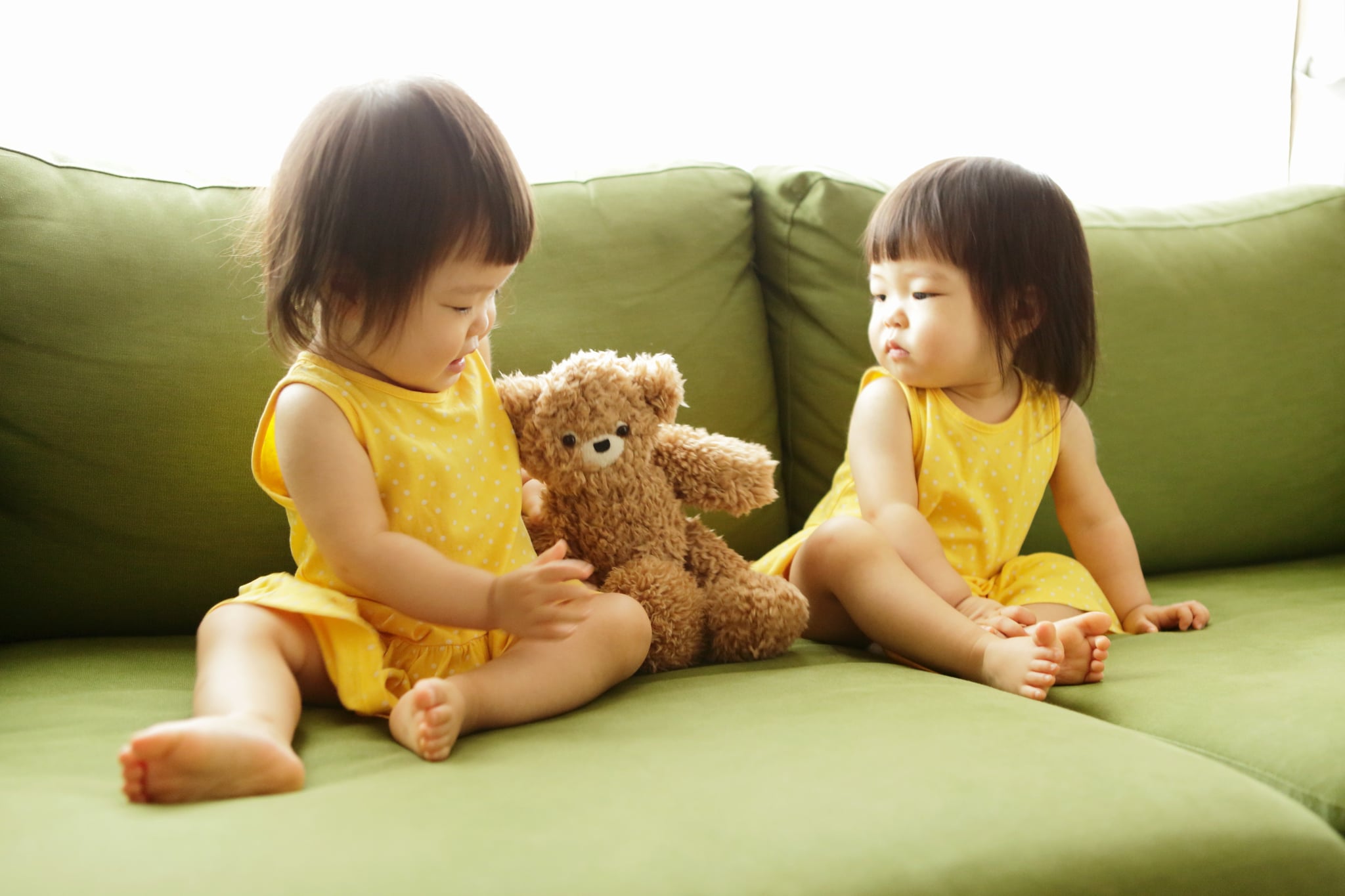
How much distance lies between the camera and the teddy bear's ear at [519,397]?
1.12 meters

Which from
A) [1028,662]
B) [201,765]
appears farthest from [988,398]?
[201,765]

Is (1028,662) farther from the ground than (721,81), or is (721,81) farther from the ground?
(721,81)

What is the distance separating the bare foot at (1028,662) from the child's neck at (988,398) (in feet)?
1.25

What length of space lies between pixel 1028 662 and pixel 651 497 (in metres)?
0.40

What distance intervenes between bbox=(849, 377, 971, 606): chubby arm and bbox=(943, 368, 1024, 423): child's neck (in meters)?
0.08

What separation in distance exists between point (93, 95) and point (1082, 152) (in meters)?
1.72

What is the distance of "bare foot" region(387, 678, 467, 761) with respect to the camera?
814 mm

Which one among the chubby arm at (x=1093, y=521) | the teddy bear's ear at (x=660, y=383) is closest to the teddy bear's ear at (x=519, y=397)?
the teddy bear's ear at (x=660, y=383)

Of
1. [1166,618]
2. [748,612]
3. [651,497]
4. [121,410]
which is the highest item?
[121,410]

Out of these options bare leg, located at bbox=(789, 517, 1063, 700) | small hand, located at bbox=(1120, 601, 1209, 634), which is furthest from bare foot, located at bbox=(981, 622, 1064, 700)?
small hand, located at bbox=(1120, 601, 1209, 634)

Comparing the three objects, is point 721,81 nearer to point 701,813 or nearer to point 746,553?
point 746,553

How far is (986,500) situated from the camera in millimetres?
1346

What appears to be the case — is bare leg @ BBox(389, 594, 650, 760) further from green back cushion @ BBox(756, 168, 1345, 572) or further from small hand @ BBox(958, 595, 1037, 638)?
green back cushion @ BBox(756, 168, 1345, 572)

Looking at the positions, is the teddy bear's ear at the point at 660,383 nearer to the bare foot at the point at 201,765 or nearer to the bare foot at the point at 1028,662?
the bare foot at the point at 1028,662
